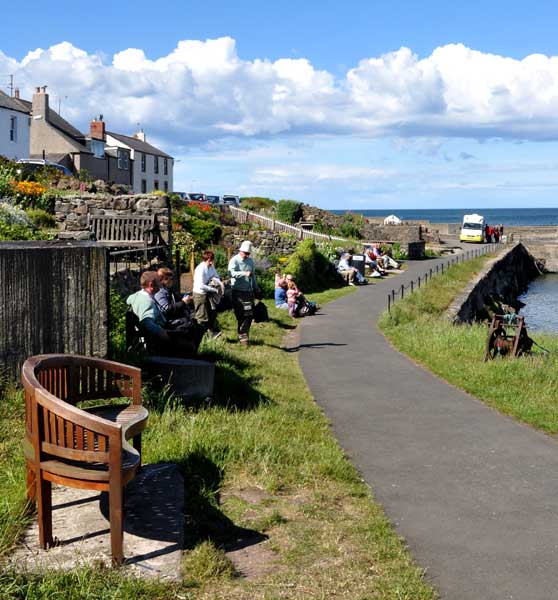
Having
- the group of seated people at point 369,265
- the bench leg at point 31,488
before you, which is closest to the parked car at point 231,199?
the group of seated people at point 369,265

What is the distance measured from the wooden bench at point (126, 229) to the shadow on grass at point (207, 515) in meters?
10.4

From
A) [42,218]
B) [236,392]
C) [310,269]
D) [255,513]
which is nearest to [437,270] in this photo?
[310,269]

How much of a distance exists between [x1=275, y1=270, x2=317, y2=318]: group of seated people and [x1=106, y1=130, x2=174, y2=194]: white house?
4779 centimetres

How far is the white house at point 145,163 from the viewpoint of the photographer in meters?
67.0

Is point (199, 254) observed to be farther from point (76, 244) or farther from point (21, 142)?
point (21, 142)

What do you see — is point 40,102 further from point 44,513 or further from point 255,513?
point 44,513

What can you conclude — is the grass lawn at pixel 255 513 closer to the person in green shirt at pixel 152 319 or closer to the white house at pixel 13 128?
the person in green shirt at pixel 152 319

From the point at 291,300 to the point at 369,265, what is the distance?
13710mm

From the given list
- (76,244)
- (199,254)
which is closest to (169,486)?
(76,244)

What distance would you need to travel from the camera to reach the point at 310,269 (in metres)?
26.6

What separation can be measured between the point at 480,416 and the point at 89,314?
4645 millimetres

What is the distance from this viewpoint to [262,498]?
18.9ft

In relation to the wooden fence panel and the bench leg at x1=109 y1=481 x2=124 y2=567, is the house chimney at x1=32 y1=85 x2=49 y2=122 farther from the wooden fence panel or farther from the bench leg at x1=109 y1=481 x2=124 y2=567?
the bench leg at x1=109 y1=481 x2=124 y2=567

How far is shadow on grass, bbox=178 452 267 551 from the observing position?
16.2 ft
